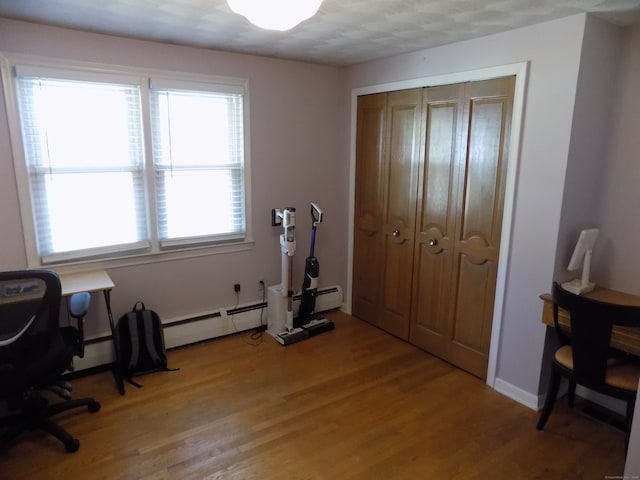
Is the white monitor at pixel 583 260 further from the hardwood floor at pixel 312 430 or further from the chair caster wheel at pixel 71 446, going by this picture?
the chair caster wheel at pixel 71 446

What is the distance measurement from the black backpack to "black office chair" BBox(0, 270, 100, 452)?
439 millimetres

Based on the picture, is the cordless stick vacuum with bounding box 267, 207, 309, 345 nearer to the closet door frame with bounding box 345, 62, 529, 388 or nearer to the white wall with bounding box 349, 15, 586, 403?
the closet door frame with bounding box 345, 62, 529, 388

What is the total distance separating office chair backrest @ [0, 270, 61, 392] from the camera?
2074 millimetres

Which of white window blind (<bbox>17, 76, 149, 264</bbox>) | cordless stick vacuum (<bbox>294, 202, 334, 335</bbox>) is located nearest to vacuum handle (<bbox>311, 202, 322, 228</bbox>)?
cordless stick vacuum (<bbox>294, 202, 334, 335</bbox>)

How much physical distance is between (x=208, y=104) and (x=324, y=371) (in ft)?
7.52

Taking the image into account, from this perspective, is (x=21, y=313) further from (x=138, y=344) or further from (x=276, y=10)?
(x=276, y=10)

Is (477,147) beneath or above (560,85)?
beneath

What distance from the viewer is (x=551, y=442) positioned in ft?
8.05

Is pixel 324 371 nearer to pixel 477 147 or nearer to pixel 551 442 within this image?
pixel 551 442

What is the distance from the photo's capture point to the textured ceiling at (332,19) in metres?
2.23

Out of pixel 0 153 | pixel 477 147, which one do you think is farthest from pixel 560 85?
pixel 0 153

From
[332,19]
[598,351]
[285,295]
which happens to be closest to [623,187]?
[598,351]

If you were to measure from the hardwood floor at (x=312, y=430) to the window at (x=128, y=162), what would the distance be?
1026 mm

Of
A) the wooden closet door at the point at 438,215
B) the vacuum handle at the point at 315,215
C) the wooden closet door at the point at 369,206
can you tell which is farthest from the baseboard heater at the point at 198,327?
the wooden closet door at the point at 438,215
